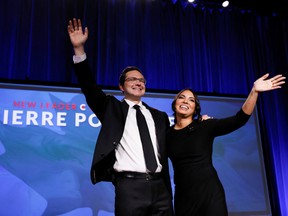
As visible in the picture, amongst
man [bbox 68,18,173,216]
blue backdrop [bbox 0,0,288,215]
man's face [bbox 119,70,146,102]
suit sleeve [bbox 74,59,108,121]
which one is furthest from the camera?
blue backdrop [bbox 0,0,288,215]

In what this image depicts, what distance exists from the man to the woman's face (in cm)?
13

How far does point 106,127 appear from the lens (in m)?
1.71

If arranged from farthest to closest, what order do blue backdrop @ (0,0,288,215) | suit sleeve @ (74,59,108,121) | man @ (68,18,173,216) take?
1. blue backdrop @ (0,0,288,215)
2. suit sleeve @ (74,59,108,121)
3. man @ (68,18,173,216)

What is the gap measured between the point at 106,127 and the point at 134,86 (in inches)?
12.0

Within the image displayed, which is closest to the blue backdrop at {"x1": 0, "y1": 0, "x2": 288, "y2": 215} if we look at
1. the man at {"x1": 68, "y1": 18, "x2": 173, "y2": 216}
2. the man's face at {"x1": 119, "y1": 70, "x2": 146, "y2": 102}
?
the man's face at {"x1": 119, "y1": 70, "x2": 146, "y2": 102}

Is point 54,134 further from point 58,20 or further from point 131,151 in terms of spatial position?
point 131,151

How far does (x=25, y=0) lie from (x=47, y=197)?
2.05m

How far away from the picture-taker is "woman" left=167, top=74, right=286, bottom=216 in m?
1.66

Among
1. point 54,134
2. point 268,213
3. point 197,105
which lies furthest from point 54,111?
point 268,213

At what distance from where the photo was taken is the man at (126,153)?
5.18ft

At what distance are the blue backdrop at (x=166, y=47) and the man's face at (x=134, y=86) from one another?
1.46 meters

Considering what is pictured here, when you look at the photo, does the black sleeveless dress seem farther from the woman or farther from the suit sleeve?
the suit sleeve

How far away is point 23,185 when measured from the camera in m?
2.86

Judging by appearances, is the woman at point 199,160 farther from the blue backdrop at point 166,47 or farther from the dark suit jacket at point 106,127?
the blue backdrop at point 166,47
